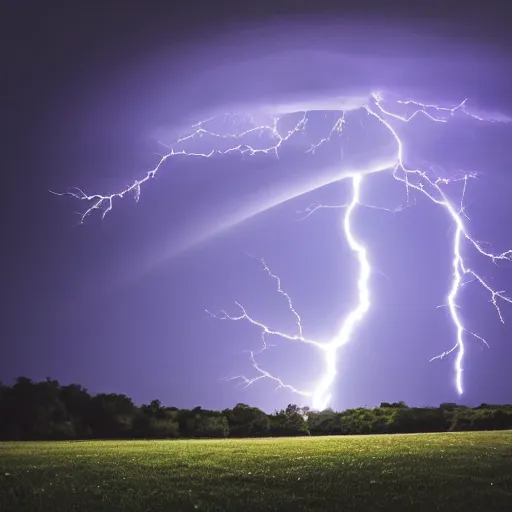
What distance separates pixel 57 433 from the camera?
2900 centimetres

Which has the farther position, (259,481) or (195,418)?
(195,418)

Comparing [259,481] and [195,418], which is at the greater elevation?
[195,418]

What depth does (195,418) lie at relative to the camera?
32656 millimetres

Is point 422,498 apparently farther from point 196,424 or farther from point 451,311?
point 196,424

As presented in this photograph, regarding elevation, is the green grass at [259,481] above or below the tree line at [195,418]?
below

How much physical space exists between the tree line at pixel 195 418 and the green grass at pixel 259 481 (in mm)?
15165

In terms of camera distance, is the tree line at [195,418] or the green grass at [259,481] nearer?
the green grass at [259,481]

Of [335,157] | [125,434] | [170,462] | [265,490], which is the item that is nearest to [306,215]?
[335,157]

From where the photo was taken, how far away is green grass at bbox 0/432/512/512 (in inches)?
406

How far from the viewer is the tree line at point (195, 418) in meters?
30.0

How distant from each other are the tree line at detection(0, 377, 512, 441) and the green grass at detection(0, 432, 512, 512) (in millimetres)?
→ 15165

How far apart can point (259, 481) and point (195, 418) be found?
70.9 ft

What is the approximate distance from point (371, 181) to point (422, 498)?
20.3 metres

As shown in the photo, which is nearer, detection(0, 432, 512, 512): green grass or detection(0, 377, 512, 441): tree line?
detection(0, 432, 512, 512): green grass
